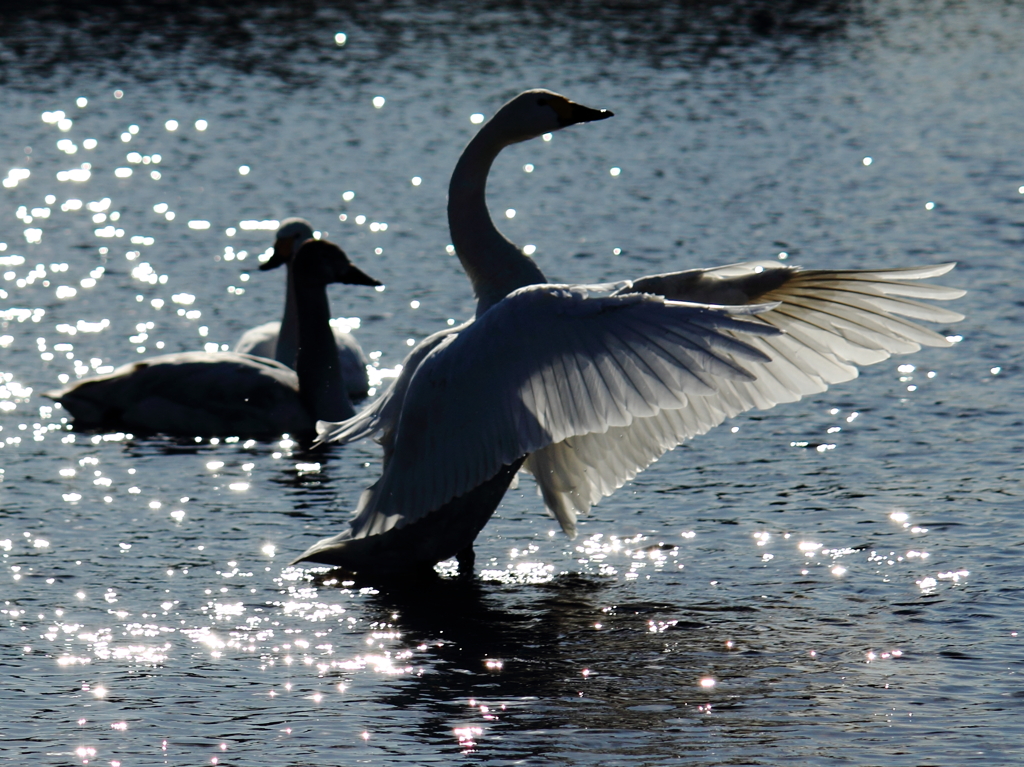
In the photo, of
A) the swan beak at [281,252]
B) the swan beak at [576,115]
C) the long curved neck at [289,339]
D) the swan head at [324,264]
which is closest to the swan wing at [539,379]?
the swan beak at [576,115]

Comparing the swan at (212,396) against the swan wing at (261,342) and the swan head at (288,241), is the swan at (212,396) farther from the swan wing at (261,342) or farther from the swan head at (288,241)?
the swan head at (288,241)

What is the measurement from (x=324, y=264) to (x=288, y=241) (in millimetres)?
1460

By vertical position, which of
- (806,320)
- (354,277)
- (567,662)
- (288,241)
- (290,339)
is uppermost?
(288,241)

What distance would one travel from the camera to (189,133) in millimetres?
27297

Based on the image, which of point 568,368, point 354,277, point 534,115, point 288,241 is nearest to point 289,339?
point 354,277

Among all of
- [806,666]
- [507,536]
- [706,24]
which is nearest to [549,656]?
[806,666]

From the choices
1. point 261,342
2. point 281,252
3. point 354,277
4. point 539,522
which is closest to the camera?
point 539,522

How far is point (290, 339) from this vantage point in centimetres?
1336

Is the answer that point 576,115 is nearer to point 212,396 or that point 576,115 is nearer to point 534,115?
point 534,115

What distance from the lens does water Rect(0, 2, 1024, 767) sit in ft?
20.9

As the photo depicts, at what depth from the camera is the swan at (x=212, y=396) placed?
38.7 ft

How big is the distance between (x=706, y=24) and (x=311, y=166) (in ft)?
72.2

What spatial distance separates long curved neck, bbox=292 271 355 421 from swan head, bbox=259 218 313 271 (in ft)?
4.85

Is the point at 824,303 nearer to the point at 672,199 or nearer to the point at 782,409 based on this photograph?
the point at 782,409
